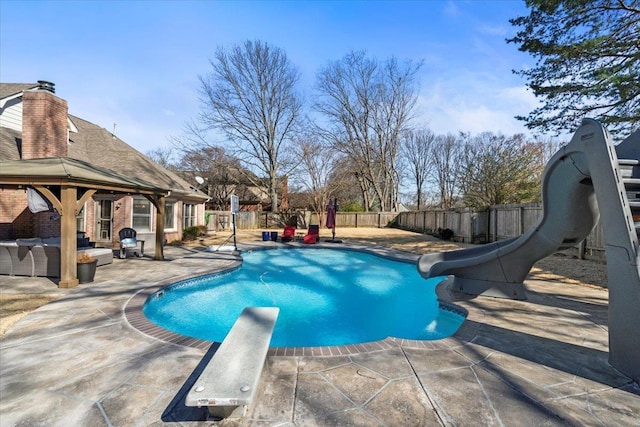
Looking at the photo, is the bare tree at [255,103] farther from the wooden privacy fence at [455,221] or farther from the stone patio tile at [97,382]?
the stone patio tile at [97,382]

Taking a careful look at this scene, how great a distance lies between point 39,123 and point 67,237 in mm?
6539

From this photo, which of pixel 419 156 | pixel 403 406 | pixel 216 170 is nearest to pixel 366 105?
pixel 419 156

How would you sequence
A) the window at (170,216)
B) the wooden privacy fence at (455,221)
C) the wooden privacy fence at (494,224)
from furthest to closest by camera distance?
the window at (170,216) < the wooden privacy fence at (455,221) < the wooden privacy fence at (494,224)

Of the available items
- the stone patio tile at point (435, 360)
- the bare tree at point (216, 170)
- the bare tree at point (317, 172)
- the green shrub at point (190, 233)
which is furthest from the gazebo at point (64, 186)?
the bare tree at point (216, 170)

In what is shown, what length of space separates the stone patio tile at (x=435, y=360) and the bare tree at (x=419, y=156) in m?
35.2

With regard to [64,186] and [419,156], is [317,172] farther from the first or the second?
[64,186]

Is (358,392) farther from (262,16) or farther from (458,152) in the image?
(458,152)

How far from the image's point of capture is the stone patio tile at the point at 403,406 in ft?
7.64

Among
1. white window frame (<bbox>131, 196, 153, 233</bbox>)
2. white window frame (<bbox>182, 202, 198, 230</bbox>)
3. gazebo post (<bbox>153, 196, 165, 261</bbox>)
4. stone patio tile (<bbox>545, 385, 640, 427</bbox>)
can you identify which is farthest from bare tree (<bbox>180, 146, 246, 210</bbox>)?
stone patio tile (<bbox>545, 385, 640, 427</bbox>)

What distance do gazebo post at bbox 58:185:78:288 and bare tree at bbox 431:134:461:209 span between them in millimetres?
33581

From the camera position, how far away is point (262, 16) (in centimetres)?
1169

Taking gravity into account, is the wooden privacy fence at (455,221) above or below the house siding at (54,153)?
below

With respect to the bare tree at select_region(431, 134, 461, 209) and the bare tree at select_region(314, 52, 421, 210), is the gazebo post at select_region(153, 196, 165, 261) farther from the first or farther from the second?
the bare tree at select_region(431, 134, 461, 209)

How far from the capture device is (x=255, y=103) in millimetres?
27312
